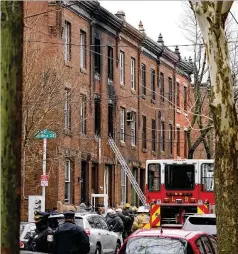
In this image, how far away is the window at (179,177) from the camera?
3002cm

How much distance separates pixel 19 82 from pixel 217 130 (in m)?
4.76

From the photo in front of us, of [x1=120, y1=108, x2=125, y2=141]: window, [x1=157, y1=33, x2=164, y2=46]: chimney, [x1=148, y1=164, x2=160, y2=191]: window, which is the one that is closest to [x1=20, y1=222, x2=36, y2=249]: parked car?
[x1=148, y1=164, x2=160, y2=191]: window

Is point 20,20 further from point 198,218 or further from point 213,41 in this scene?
point 198,218

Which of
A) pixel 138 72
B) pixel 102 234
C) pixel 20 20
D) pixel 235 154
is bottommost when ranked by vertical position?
pixel 102 234

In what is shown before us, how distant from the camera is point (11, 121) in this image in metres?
8.16

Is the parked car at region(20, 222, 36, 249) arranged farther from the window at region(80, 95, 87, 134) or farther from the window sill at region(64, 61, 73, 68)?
the window at region(80, 95, 87, 134)

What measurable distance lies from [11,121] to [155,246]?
7386mm

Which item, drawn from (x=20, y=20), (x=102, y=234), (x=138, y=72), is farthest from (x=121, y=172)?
(x=20, y=20)

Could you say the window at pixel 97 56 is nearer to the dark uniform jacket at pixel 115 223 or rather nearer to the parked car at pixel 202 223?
the dark uniform jacket at pixel 115 223

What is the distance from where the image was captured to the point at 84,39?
40562 millimetres

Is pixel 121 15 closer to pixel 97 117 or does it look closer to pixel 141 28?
pixel 141 28

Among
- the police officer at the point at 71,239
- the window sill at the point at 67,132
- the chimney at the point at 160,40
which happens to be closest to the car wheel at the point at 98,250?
the police officer at the point at 71,239

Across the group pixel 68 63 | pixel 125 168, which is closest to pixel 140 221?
pixel 68 63

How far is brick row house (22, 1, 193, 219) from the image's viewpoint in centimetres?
3303
